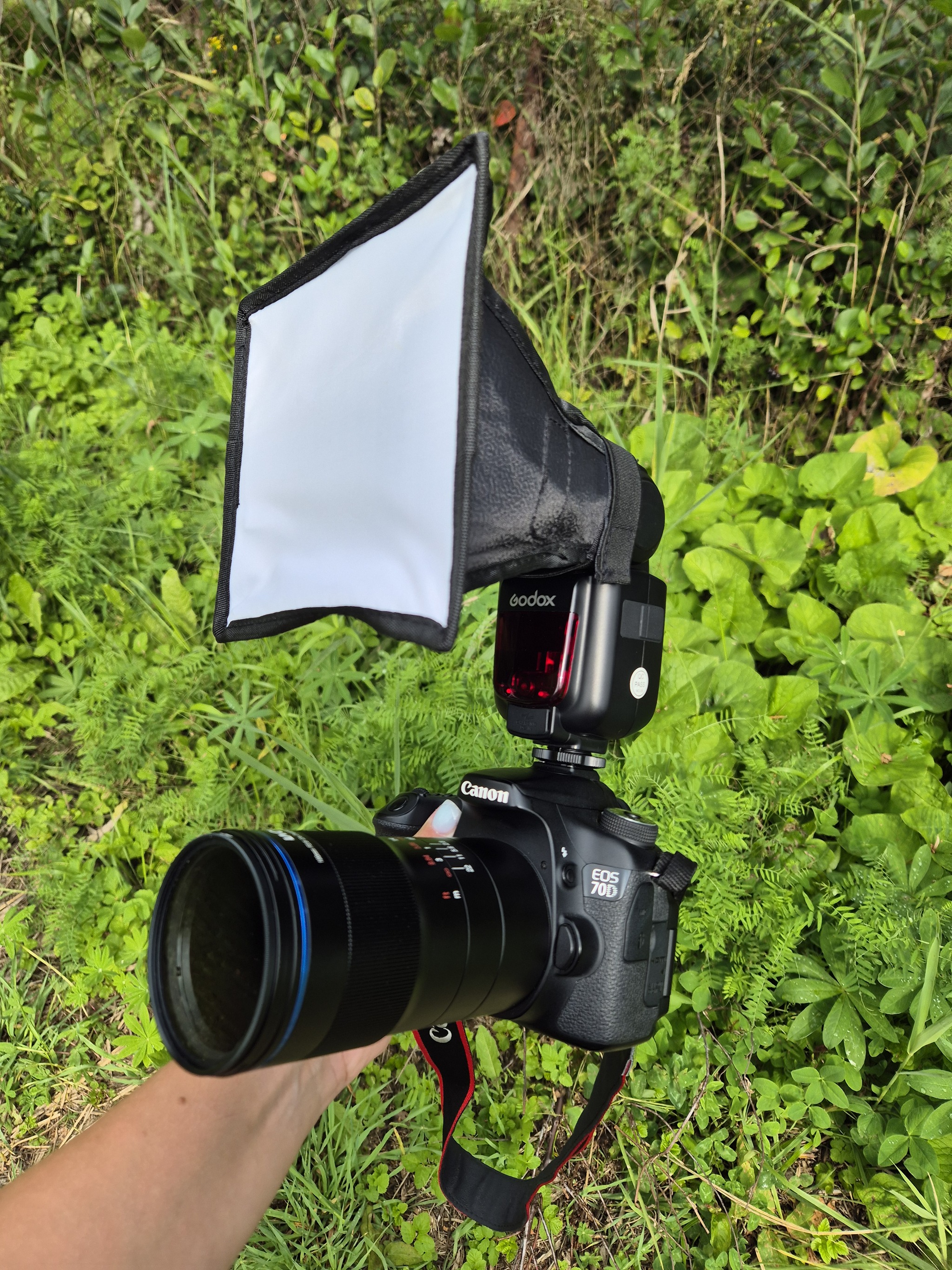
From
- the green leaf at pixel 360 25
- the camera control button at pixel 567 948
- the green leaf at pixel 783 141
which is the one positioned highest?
the green leaf at pixel 360 25

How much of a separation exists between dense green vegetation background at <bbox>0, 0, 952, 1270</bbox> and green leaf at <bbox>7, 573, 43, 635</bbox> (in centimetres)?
1

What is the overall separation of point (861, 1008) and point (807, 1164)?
0.88 ft

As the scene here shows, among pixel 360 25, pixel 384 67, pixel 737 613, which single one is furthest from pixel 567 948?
pixel 360 25

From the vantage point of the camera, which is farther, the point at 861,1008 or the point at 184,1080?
the point at 861,1008

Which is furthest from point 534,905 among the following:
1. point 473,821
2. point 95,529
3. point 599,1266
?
point 95,529

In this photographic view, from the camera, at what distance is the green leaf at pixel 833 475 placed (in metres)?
1.56

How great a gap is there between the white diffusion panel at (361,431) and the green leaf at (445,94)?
4.76 feet

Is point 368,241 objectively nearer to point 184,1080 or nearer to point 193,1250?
point 184,1080

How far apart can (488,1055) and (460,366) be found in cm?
113

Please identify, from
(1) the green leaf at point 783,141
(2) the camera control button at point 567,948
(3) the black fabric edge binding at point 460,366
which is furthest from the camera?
(1) the green leaf at point 783,141

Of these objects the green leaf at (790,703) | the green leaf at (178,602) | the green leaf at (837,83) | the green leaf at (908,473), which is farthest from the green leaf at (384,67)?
the green leaf at (790,703)

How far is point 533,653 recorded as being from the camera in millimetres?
875

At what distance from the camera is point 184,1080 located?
2.78 ft

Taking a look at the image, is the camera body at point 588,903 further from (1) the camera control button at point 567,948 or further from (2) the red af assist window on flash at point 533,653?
(2) the red af assist window on flash at point 533,653
